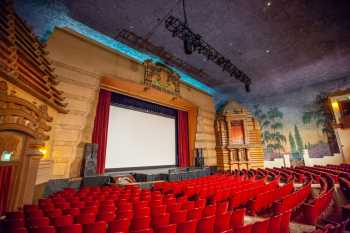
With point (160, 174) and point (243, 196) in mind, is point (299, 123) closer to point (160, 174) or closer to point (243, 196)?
point (160, 174)

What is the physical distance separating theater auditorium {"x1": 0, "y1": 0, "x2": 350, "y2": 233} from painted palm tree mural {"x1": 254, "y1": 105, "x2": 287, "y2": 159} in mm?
84

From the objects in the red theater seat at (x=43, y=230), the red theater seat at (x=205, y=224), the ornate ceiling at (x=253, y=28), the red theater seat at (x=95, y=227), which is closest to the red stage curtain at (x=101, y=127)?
the ornate ceiling at (x=253, y=28)

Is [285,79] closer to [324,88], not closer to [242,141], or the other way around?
[324,88]

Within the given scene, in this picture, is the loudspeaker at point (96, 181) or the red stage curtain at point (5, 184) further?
the loudspeaker at point (96, 181)

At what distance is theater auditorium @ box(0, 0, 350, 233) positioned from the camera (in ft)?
10.8

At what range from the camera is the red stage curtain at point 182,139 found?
473 inches

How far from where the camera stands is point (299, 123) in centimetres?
1311

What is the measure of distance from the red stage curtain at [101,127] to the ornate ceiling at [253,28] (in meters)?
3.15

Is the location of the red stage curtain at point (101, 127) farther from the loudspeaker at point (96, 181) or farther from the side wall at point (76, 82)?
the loudspeaker at point (96, 181)

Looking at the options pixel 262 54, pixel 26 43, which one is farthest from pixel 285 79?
pixel 26 43

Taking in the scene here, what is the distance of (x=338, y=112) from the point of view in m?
11.9

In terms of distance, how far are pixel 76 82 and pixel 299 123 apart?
1528cm

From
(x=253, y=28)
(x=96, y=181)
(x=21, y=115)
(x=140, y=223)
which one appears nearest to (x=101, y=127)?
(x=96, y=181)

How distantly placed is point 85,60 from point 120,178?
5.57 metres
